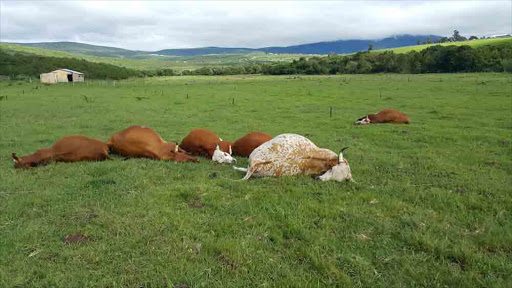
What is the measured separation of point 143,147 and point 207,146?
5.69ft

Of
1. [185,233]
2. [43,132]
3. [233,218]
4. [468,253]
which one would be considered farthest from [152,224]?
[43,132]

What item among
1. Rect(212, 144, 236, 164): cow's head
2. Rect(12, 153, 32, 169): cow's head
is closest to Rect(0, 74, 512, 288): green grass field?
Rect(12, 153, 32, 169): cow's head

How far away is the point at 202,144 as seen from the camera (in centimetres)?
1021

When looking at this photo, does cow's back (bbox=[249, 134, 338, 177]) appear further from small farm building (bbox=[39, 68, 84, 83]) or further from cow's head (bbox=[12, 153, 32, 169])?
small farm building (bbox=[39, 68, 84, 83])

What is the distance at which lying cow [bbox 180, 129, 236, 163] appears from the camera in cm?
965

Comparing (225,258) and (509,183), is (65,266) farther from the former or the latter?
(509,183)

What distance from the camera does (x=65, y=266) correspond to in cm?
445

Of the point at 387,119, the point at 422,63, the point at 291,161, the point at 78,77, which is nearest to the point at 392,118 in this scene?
the point at 387,119

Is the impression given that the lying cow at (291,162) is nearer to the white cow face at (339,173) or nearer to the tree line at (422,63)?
the white cow face at (339,173)

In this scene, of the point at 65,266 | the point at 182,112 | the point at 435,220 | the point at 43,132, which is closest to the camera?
the point at 65,266

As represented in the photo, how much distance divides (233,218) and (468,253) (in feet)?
10.9

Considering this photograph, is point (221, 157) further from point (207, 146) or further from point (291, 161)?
point (291, 161)

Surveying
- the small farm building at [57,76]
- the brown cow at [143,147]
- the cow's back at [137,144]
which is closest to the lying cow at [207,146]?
the brown cow at [143,147]

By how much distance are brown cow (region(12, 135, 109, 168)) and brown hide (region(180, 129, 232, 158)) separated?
2232 mm
